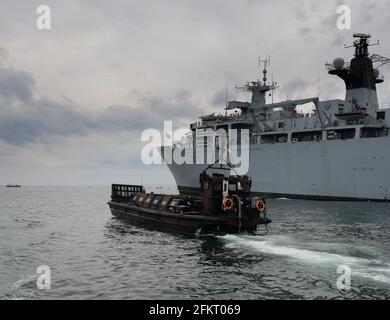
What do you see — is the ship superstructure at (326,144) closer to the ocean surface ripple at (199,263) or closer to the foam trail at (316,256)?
the ocean surface ripple at (199,263)

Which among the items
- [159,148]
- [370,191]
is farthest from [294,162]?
[159,148]

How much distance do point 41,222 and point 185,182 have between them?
→ 111 feet

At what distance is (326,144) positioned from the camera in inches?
2322

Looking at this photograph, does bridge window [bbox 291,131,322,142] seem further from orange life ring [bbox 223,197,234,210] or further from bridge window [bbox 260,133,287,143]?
orange life ring [bbox 223,197,234,210]

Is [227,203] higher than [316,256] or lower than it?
higher

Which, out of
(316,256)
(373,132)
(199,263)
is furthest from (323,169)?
(199,263)

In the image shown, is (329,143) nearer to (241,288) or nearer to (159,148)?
(159,148)

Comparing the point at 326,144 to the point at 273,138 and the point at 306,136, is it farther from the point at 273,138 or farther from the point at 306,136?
the point at 273,138

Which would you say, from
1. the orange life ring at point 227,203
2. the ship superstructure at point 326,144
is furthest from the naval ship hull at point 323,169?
the orange life ring at point 227,203

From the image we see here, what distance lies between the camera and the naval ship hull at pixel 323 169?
54.6 metres

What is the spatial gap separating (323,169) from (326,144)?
362 centimetres

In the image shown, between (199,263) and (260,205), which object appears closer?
(199,263)
